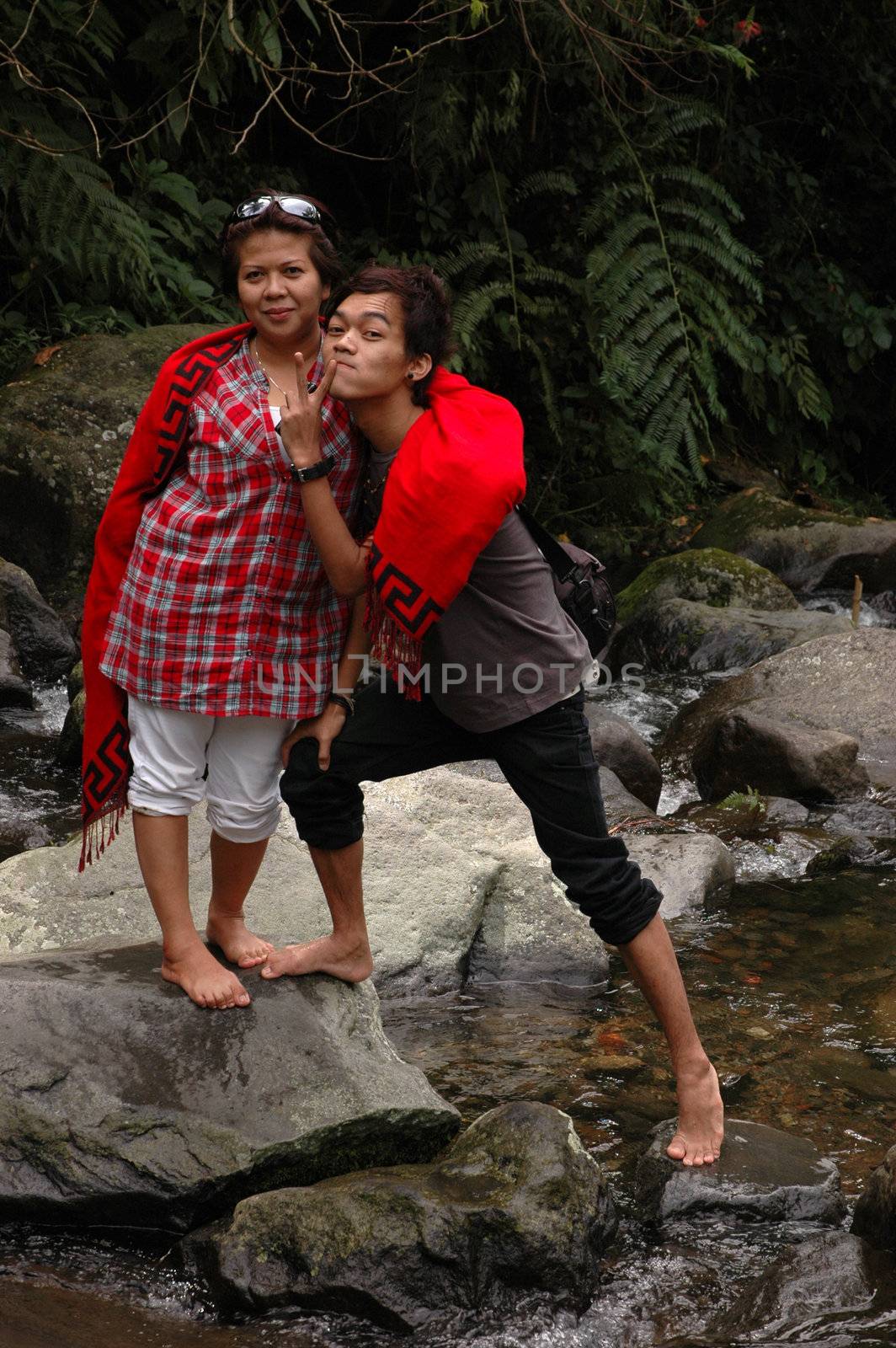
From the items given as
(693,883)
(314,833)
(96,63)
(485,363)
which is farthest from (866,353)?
(314,833)

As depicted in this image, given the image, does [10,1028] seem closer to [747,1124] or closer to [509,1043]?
[509,1043]

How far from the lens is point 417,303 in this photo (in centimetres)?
273

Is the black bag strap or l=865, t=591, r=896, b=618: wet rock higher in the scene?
the black bag strap

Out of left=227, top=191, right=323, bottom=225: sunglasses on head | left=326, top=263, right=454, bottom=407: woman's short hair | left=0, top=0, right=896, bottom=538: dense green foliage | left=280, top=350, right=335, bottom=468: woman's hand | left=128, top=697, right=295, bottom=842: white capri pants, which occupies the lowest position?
left=128, top=697, right=295, bottom=842: white capri pants

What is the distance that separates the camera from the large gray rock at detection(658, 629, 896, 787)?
6656mm

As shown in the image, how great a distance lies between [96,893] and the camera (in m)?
3.97

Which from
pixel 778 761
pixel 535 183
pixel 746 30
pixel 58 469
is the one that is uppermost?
pixel 746 30

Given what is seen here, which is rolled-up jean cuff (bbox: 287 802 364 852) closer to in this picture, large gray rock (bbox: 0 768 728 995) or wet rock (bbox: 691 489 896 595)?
large gray rock (bbox: 0 768 728 995)

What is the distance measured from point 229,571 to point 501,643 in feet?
1.89

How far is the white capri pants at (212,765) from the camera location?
2934 millimetres

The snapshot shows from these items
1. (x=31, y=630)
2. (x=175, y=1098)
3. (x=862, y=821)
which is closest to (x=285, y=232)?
(x=175, y=1098)

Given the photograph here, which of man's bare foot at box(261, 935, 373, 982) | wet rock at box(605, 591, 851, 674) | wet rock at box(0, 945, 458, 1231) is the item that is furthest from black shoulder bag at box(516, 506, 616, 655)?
wet rock at box(605, 591, 851, 674)

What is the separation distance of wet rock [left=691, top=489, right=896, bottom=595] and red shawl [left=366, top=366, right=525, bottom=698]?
7.26 metres

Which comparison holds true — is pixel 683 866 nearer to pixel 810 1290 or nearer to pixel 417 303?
pixel 810 1290
